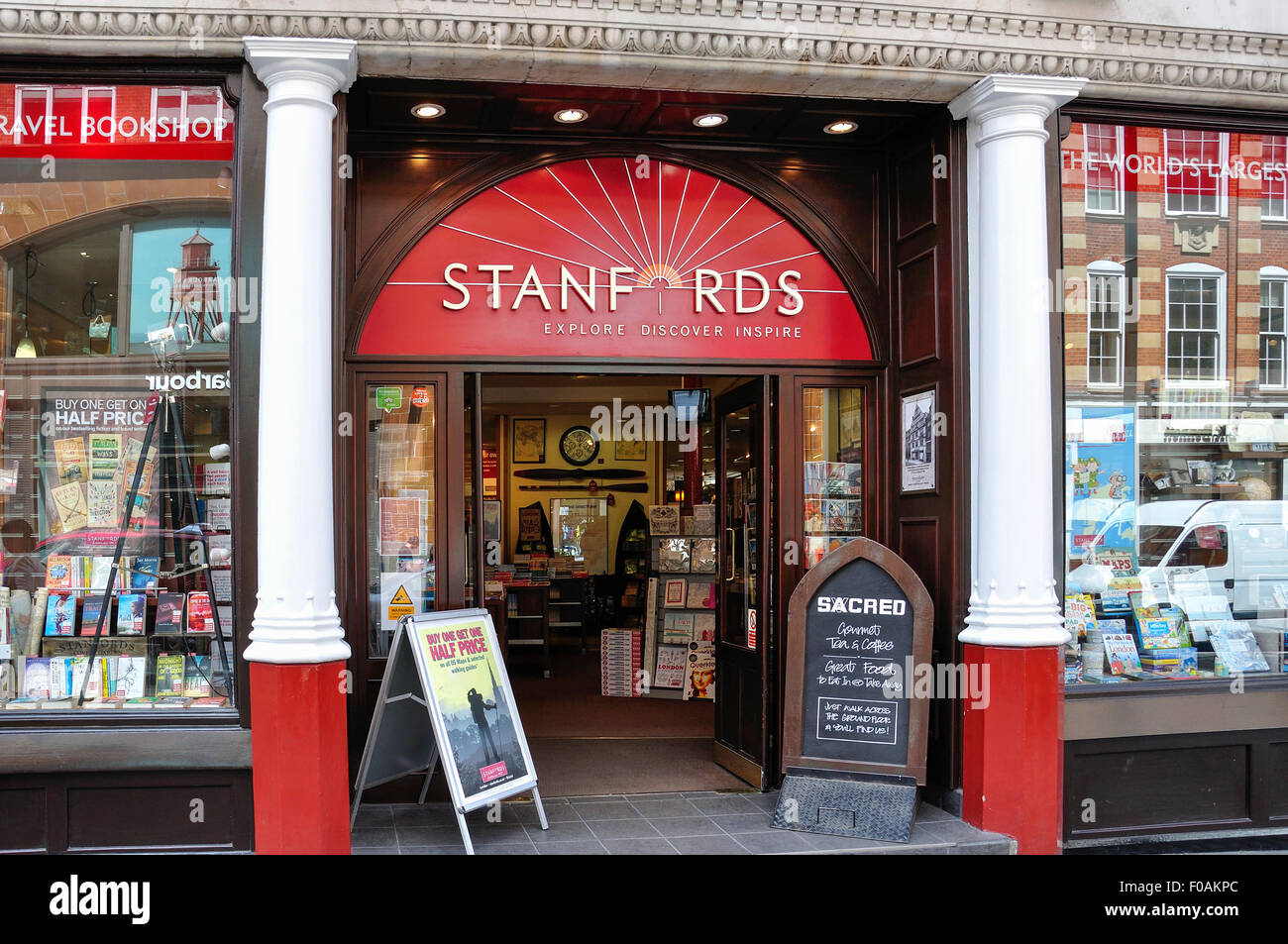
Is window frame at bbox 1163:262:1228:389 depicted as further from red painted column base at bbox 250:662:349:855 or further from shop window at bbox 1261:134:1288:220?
red painted column base at bbox 250:662:349:855

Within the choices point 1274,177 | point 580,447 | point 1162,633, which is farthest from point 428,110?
point 580,447

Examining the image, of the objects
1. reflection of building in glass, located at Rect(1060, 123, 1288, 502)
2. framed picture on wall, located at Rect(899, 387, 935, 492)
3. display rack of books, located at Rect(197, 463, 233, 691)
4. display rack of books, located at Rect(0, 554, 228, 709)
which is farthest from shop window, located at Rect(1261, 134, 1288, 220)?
display rack of books, located at Rect(0, 554, 228, 709)

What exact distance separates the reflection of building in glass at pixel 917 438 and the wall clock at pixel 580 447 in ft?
32.5

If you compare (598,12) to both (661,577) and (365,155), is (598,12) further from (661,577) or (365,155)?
(661,577)

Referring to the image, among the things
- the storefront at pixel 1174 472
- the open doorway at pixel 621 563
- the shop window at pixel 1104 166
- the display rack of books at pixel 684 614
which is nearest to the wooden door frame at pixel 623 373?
the open doorway at pixel 621 563

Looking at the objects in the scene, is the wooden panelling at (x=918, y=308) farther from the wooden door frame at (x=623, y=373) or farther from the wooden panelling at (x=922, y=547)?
the wooden panelling at (x=922, y=547)

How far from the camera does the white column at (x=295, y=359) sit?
15.4ft

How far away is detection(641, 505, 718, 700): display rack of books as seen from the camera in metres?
9.20

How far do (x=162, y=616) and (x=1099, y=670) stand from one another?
4999 mm

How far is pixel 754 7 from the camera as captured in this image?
5020mm

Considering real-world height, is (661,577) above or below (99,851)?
above

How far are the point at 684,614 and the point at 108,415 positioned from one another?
5.48 metres

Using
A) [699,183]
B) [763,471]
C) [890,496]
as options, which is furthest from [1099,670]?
[699,183]

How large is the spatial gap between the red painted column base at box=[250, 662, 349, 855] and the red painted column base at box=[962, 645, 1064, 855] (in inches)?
128
